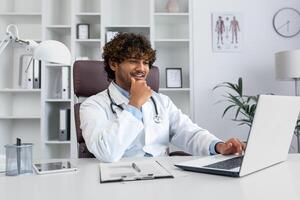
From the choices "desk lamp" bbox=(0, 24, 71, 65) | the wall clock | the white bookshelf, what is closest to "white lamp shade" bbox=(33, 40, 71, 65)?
"desk lamp" bbox=(0, 24, 71, 65)

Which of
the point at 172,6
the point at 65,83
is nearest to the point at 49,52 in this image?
the point at 65,83

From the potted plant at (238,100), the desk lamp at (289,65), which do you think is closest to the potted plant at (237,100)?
the potted plant at (238,100)

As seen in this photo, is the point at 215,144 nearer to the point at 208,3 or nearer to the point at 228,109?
the point at 228,109

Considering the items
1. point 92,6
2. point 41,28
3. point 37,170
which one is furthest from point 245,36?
point 37,170

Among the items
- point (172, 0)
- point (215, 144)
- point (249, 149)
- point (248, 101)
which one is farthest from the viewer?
point (172, 0)

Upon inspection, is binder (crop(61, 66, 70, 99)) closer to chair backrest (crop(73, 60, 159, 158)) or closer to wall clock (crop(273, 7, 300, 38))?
chair backrest (crop(73, 60, 159, 158))

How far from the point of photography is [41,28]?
9.46 feet

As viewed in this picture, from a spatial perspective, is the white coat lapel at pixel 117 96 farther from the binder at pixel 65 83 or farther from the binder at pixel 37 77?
the binder at pixel 37 77

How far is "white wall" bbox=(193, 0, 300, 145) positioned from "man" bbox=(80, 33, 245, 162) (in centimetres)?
146

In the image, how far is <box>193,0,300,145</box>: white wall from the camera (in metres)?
3.04

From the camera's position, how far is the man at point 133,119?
3.84 feet

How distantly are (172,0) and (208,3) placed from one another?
0.37 m

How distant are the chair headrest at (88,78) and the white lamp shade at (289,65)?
63.3 inches

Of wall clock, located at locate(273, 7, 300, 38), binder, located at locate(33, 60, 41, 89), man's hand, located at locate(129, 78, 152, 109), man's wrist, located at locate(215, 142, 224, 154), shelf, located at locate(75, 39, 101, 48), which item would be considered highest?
wall clock, located at locate(273, 7, 300, 38)
